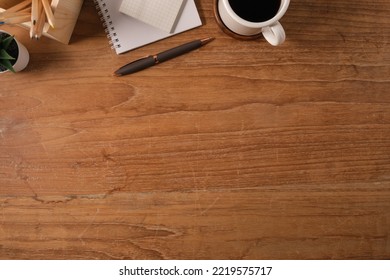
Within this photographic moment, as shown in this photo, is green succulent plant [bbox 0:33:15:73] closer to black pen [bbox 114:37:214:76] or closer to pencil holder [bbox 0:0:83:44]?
pencil holder [bbox 0:0:83:44]

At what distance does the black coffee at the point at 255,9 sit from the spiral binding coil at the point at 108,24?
0.20 m

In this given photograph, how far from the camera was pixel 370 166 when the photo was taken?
71cm

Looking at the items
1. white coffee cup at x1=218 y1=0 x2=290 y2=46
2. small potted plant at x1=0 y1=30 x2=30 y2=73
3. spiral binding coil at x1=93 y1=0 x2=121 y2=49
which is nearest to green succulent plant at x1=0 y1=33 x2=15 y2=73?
small potted plant at x1=0 y1=30 x2=30 y2=73

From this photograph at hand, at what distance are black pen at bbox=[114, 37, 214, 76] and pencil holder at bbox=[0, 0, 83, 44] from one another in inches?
3.9

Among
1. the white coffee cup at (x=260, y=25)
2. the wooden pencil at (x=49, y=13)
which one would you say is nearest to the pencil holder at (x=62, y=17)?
the wooden pencil at (x=49, y=13)

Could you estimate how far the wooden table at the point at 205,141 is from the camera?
2.30 ft

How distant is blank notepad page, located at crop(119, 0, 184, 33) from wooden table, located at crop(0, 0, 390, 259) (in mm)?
31

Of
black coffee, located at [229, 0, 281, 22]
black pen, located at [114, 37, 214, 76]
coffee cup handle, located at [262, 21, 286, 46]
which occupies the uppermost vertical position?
black coffee, located at [229, 0, 281, 22]

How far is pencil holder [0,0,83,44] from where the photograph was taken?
0.63 meters

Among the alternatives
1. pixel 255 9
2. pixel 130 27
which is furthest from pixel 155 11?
pixel 255 9

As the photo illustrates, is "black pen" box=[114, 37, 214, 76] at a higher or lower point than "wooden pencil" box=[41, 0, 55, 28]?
lower

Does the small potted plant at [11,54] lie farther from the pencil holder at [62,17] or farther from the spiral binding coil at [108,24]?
the spiral binding coil at [108,24]

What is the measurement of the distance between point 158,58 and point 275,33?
0.62 feet
